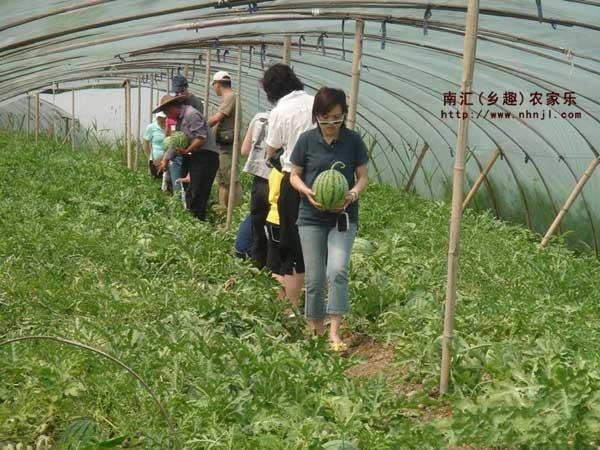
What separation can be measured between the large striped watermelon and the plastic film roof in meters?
1.82

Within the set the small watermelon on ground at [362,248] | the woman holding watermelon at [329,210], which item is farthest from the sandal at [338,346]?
the small watermelon on ground at [362,248]

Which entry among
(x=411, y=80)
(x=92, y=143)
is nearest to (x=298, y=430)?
(x=411, y=80)

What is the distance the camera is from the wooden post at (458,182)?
199 inches

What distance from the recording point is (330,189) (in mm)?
6145

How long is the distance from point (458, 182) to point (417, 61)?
6420 millimetres

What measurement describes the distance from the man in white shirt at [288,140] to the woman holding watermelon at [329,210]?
0.39 metres

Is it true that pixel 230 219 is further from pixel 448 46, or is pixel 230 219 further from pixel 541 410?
pixel 541 410

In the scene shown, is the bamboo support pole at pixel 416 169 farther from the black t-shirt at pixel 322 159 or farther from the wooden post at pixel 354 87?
the black t-shirt at pixel 322 159

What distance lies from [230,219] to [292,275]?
3635 mm

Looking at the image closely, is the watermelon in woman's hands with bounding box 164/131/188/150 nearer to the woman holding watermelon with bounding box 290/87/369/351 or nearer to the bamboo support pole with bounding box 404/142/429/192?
the woman holding watermelon with bounding box 290/87/369/351

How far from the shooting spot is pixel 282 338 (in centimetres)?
617

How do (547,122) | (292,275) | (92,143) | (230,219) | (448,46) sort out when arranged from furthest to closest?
(92,143) < (547,122) < (230,219) < (448,46) < (292,275)

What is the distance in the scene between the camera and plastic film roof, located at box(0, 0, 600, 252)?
783 cm

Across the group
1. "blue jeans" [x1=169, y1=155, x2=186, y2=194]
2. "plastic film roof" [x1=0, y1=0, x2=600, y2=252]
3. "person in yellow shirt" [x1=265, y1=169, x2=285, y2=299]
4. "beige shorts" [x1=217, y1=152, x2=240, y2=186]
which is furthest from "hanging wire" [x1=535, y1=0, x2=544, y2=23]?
"blue jeans" [x1=169, y1=155, x2=186, y2=194]
